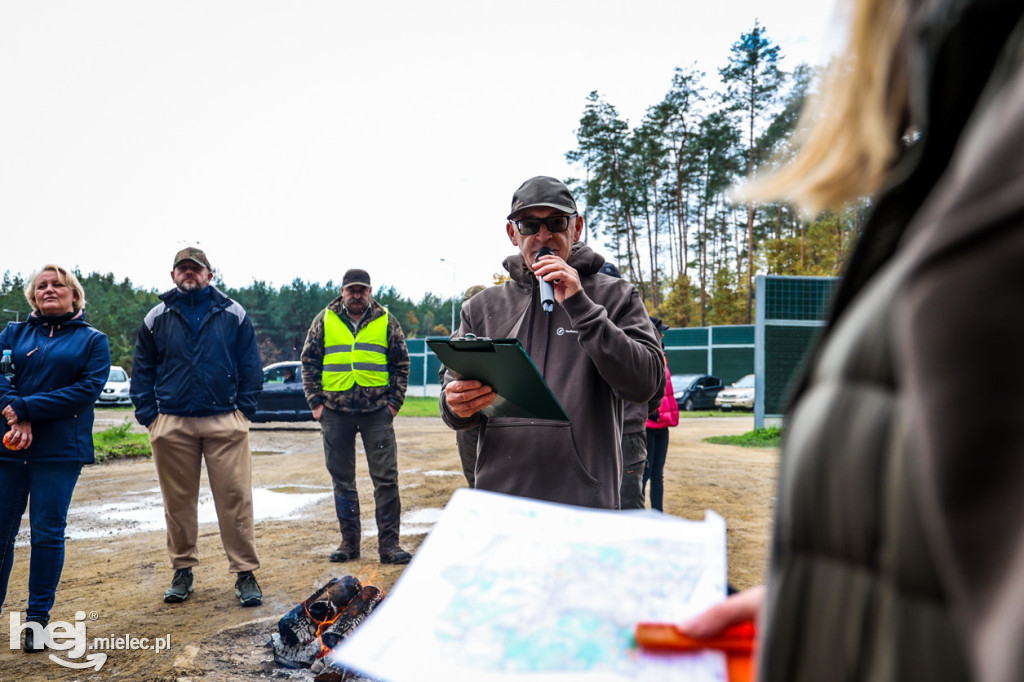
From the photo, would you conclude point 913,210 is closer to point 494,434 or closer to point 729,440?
point 494,434

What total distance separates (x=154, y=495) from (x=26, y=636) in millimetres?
5331

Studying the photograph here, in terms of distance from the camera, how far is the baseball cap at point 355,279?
6961 mm

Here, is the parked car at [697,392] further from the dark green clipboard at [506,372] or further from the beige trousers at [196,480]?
the dark green clipboard at [506,372]

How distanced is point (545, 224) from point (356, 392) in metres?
4.38

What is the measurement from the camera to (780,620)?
0.56 m

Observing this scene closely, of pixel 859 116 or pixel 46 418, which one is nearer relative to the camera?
pixel 859 116

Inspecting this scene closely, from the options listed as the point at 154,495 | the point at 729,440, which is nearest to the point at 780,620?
the point at 154,495

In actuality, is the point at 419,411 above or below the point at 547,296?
below

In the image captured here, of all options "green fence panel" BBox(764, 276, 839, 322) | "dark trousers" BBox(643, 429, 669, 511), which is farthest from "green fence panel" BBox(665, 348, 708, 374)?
"dark trousers" BBox(643, 429, 669, 511)

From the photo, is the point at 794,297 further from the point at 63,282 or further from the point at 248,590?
the point at 63,282

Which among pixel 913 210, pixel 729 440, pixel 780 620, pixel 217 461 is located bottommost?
pixel 729 440

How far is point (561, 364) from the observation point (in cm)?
257

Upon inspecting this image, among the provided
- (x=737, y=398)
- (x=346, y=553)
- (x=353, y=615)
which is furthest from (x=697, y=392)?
(x=353, y=615)

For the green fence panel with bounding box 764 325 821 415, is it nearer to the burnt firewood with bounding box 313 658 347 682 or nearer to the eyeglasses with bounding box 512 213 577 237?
the burnt firewood with bounding box 313 658 347 682
